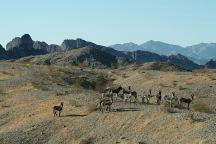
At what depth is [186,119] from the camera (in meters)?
36.8

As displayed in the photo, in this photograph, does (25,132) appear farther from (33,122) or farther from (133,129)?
(133,129)

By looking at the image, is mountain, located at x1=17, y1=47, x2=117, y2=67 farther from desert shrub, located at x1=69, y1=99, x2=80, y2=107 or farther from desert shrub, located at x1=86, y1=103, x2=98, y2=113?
desert shrub, located at x1=86, y1=103, x2=98, y2=113

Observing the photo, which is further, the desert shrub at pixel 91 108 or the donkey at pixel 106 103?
the desert shrub at pixel 91 108

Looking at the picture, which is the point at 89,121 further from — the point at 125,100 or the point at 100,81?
the point at 100,81

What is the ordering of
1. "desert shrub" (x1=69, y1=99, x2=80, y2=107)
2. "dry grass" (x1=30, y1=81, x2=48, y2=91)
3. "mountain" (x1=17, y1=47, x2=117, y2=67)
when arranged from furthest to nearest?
"mountain" (x1=17, y1=47, x2=117, y2=67) < "dry grass" (x1=30, y1=81, x2=48, y2=91) < "desert shrub" (x1=69, y1=99, x2=80, y2=107)

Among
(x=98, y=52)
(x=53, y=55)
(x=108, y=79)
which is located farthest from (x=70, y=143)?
(x=98, y=52)

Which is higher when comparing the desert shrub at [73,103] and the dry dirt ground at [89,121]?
the desert shrub at [73,103]

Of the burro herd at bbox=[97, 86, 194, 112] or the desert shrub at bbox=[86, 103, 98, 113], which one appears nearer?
the burro herd at bbox=[97, 86, 194, 112]

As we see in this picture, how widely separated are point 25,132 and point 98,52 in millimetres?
156097

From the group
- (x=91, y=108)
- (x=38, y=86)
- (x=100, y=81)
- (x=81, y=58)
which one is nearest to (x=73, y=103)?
(x=91, y=108)

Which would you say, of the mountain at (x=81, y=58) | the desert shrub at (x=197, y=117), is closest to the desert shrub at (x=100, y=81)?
the desert shrub at (x=197, y=117)

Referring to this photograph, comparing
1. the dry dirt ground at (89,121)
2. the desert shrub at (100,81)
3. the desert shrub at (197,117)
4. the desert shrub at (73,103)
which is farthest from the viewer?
the desert shrub at (100,81)

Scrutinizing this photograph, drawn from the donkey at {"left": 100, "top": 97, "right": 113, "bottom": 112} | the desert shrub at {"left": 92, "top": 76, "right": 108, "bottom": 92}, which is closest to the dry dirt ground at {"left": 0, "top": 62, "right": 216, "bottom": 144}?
the donkey at {"left": 100, "top": 97, "right": 113, "bottom": 112}

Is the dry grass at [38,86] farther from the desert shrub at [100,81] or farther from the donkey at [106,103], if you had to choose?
the donkey at [106,103]
